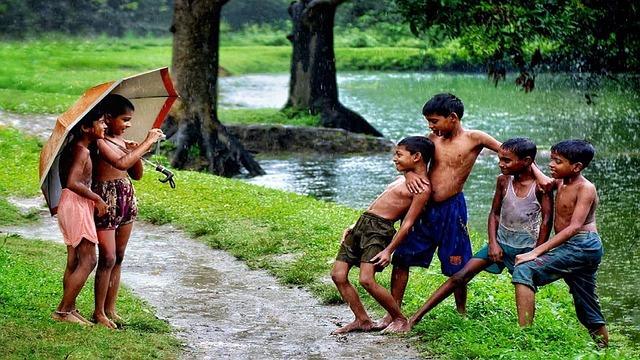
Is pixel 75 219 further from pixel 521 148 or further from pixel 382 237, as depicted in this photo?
pixel 521 148

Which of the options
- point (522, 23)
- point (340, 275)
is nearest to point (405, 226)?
point (340, 275)

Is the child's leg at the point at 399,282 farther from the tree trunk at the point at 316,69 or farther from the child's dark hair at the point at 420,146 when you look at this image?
the tree trunk at the point at 316,69

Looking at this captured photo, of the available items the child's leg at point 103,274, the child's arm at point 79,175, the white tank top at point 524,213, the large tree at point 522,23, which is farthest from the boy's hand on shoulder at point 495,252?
the large tree at point 522,23

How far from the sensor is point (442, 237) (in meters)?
7.66

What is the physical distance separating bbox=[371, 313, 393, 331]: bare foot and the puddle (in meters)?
0.13

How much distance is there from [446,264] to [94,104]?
2758mm

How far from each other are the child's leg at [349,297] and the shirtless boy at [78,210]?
1715 mm

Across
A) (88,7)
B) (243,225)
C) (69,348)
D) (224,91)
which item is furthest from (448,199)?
(88,7)

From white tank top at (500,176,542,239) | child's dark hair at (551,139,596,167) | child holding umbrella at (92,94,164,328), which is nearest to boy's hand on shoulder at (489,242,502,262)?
white tank top at (500,176,542,239)

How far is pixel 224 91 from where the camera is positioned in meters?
40.8

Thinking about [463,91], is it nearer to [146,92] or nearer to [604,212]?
[604,212]

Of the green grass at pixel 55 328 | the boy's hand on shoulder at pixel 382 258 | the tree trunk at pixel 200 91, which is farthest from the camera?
the tree trunk at pixel 200 91

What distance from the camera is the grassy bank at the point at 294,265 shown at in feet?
22.9

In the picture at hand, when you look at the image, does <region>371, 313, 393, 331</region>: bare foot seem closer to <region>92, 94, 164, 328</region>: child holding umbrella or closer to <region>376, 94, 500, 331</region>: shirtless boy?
<region>376, 94, 500, 331</region>: shirtless boy
